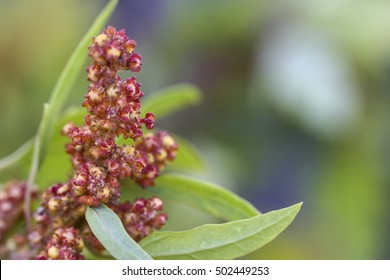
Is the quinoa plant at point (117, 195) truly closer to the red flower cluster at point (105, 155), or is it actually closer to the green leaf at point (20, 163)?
the red flower cluster at point (105, 155)

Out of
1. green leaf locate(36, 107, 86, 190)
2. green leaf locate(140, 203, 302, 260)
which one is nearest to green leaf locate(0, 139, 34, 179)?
green leaf locate(36, 107, 86, 190)

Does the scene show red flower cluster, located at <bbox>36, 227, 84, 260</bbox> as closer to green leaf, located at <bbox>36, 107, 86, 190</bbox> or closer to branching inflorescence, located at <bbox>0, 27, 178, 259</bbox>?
branching inflorescence, located at <bbox>0, 27, 178, 259</bbox>

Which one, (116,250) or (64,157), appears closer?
(116,250)

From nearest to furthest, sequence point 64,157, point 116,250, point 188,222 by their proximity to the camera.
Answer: point 116,250, point 64,157, point 188,222

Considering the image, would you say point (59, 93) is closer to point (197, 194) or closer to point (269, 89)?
point (197, 194)
